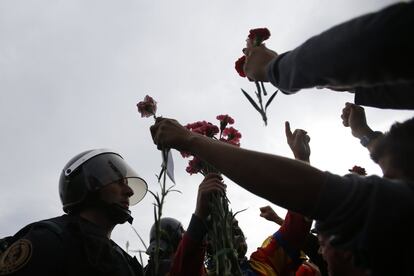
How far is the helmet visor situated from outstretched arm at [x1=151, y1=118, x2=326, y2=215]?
2.66 meters

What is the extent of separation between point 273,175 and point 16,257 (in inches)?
80.6

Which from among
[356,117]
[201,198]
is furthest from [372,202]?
[356,117]

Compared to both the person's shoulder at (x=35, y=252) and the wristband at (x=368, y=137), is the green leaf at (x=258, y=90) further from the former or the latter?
the person's shoulder at (x=35, y=252)

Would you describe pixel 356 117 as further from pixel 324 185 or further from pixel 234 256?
pixel 324 185

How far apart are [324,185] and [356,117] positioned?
1456 mm

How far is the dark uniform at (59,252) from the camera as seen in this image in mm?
2387

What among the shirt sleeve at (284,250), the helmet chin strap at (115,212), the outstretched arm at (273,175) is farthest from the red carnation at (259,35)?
the helmet chin strap at (115,212)

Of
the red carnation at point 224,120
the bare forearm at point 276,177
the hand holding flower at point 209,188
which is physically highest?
the red carnation at point 224,120

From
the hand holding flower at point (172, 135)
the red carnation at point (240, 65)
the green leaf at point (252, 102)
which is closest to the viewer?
the hand holding flower at point (172, 135)

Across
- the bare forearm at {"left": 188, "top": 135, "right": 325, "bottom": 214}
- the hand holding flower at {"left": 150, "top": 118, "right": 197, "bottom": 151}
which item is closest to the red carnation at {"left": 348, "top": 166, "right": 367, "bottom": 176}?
the hand holding flower at {"left": 150, "top": 118, "right": 197, "bottom": 151}

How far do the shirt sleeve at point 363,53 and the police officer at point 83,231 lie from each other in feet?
6.64

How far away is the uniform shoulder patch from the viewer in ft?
7.72

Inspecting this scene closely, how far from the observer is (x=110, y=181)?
365cm

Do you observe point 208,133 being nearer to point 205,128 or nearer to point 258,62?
point 205,128
